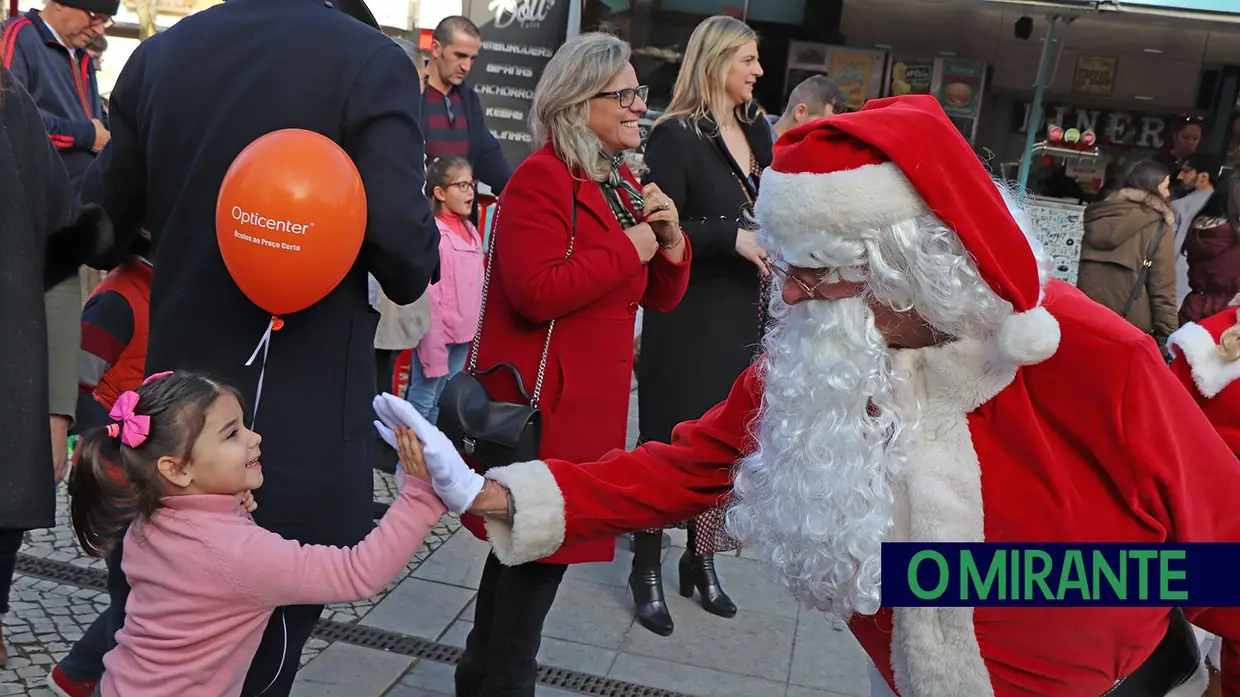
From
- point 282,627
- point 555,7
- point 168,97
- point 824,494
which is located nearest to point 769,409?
point 824,494

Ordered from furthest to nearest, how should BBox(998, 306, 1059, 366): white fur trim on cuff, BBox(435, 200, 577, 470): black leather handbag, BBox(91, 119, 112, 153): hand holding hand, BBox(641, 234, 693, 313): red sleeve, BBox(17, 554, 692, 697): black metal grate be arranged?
BBox(91, 119, 112, 153): hand holding hand
BBox(17, 554, 692, 697): black metal grate
BBox(641, 234, 693, 313): red sleeve
BBox(435, 200, 577, 470): black leather handbag
BBox(998, 306, 1059, 366): white fur trim on cuff

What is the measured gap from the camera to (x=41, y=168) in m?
2.38

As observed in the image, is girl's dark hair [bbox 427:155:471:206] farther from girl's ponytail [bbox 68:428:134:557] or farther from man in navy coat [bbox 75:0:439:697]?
girl's ponytail [bbox 68:428:134:557]

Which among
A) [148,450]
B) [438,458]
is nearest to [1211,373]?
[438,458]

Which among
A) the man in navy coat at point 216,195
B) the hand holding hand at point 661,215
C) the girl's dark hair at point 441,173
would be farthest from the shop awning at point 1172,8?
the man in navy coat at point 216,195

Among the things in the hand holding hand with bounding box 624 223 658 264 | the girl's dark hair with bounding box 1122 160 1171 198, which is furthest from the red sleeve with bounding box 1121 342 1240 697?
the girl's dark hair with bounding box 1122 160 1171 198

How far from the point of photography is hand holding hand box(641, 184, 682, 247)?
10.6 feet

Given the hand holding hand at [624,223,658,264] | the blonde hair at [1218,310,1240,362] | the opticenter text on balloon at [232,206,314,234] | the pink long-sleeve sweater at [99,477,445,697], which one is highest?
the opticenter text on balloon at [232,206,314,234]

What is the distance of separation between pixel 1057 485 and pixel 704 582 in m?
2.66

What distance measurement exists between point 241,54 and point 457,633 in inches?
88.8

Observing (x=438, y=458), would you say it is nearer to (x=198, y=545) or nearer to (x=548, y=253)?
(x=198, y=545)

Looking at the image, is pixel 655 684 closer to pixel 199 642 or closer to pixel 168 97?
pixel 199 642

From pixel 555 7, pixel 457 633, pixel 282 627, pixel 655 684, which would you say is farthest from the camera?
pixel 555 7

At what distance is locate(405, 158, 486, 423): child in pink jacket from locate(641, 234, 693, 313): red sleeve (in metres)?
2.43
